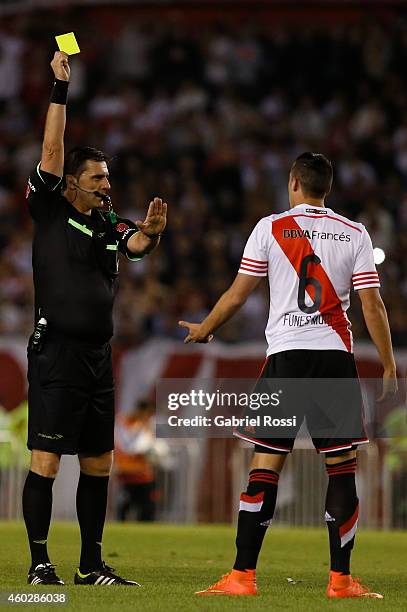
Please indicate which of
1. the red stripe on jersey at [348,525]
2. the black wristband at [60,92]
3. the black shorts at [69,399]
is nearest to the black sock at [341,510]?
the red stripe on jersey at [348,525]

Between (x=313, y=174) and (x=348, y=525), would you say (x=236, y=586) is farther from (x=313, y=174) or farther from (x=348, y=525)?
(x=313, y=174)

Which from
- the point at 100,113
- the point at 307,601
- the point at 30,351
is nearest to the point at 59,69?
the point at 30,351

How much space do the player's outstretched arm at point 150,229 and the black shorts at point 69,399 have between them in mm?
570

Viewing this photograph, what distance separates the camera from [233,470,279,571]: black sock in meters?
6.78

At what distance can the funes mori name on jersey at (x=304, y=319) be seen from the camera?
→ 6875 millimetres

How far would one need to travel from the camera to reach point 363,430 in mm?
6914

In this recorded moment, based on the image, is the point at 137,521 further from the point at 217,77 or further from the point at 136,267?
the point at 217,77

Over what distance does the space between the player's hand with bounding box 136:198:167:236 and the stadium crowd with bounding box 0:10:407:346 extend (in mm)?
9573

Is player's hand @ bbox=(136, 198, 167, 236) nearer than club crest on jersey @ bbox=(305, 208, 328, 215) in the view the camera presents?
No

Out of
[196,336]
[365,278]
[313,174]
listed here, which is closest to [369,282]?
[365,278]

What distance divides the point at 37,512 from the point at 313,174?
2.25m

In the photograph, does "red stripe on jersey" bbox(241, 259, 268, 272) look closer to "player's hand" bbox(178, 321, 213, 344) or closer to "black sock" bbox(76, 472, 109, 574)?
"player's hand" bbox(178, 321, 213, 344)

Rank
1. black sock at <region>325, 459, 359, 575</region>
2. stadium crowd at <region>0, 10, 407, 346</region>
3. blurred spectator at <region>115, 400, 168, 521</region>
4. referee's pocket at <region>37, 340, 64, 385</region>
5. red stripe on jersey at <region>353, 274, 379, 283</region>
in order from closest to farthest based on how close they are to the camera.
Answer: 1. black sock at <region>325, 459, 359, 575</region>
2. red stripe on jersey at <region>353, 274, 379, 283</region>
3. referee's pocket at <region>37, 340, 64, 385</region>
4. blurred spectator at <region>115, 400, 168, 521</region>
5. stadium crowd at <region>0, 10, 407, 346</region>

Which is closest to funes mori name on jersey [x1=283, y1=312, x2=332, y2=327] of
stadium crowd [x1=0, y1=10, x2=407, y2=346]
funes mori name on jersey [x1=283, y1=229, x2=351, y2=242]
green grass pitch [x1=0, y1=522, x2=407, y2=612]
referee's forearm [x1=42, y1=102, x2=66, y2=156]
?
funes mori name on jersey [x1=283, y1=229, x2=351, y2=242]
